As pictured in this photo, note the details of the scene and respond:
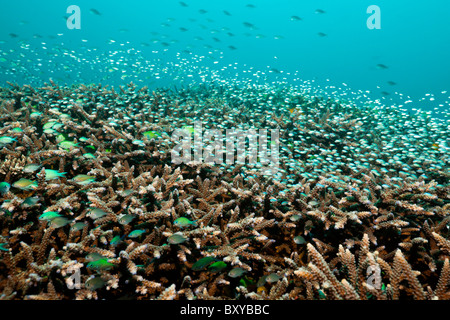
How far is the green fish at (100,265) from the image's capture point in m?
2.46

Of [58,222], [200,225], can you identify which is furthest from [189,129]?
[58,222]

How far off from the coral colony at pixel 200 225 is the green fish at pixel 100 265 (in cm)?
1

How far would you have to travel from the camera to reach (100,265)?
2.48m

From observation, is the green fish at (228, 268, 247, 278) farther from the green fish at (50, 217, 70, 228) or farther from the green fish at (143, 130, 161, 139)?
the green fish at (143, 130, 161, 139)

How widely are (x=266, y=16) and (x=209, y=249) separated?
395 feet

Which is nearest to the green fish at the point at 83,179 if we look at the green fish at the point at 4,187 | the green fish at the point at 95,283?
the green fish at the point at 4,187

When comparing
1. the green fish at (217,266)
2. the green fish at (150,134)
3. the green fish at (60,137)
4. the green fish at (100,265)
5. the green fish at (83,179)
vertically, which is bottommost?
the green fish at (217,266)

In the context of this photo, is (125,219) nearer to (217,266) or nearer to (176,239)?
(176,239)

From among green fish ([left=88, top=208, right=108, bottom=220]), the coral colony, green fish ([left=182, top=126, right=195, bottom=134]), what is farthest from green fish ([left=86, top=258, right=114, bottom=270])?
green fish ([left=182, top=126, right=195, bottom=134])

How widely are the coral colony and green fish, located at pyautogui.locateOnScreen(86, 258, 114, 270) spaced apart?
10 millimetres

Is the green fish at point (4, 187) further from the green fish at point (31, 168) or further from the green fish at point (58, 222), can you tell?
the green fish at point (58, 222)

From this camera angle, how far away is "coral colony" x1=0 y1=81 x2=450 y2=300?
2520 millimetres

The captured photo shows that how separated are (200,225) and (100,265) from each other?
1319 mm
